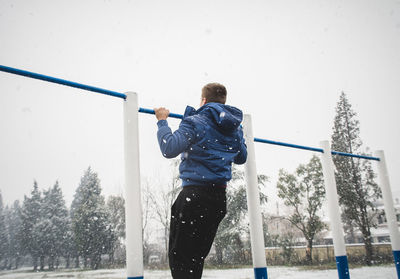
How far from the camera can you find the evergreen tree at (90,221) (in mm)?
10133

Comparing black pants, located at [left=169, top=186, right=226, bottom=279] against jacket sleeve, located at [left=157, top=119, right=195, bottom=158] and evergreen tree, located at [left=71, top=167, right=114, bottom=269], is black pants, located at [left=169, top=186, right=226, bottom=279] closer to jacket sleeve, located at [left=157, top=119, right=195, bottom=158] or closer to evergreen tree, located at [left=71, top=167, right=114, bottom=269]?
jacket sleeve, located at [left=157, top=119, right=195, bottom=158]

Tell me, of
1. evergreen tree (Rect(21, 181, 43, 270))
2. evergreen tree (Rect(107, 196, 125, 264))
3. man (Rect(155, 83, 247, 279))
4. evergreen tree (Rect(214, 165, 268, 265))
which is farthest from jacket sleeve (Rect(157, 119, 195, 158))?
evergreen tree (Rect(21, 181, 43, 270))

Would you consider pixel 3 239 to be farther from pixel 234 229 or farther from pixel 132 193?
pixel 132 193

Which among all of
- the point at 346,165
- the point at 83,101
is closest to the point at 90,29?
the point at 83,101

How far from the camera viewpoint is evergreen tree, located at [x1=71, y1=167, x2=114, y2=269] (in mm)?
10133

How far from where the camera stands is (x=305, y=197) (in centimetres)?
1136

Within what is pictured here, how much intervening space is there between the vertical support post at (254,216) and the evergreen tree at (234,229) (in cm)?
430

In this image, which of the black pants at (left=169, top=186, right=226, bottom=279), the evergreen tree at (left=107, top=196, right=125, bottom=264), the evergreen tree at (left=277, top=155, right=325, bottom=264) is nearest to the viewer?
the black pants at (left=169, top=186, right=226, bottom=279)

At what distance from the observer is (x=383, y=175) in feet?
10.00

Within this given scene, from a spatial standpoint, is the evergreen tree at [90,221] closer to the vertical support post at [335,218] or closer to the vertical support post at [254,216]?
the vertical support post at [335,218]

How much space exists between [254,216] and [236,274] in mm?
6115

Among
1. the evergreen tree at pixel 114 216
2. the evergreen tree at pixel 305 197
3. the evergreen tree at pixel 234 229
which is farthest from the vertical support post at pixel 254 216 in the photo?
the evergreen tree at pixel 305 197

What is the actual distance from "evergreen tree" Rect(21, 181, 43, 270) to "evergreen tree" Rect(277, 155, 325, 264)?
12.3 meters

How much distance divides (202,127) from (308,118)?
81.3 ft
